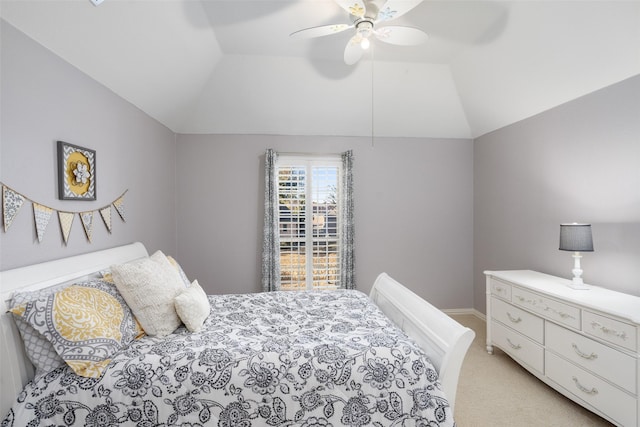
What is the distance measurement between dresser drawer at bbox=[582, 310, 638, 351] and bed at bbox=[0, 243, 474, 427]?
3.54 feet

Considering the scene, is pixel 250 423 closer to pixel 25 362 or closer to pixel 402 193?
pixel 25 362

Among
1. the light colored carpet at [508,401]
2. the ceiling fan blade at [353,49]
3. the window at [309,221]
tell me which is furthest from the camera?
the window at [309,221]

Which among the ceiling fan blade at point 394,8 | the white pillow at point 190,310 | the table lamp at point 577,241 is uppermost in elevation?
the ceiling fan blade at point 394,8

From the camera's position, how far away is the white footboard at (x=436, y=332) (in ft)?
5.07

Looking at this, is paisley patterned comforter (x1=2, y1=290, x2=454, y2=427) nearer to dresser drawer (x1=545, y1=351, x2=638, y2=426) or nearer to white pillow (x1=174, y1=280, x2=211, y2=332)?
white pillow (x1=174, y1=280, x2=211, y2=332)

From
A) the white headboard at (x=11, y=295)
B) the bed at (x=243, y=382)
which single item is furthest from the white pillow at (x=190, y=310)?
the white headboard at (x=11, y=295)

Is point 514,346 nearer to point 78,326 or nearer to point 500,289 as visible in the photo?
point 500,289

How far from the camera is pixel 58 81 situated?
1.94m

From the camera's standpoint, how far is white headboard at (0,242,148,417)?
1379mm

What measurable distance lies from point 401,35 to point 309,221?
8.22 feet

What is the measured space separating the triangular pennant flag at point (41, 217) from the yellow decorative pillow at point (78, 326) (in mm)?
474

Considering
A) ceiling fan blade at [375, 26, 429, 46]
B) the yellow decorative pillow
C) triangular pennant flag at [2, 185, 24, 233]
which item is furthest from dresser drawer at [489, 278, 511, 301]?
triangular pennant flag at [2, 185, 24, 233]

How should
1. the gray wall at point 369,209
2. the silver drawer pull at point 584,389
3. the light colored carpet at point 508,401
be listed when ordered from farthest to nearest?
the gray wall at point 369,209, the light colored carpet at point 508,401, the silver drawer pull at point 584,389

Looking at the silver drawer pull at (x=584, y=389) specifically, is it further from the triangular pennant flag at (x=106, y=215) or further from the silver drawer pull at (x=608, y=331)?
the triangular pennant flag at (x=106, y=215)
